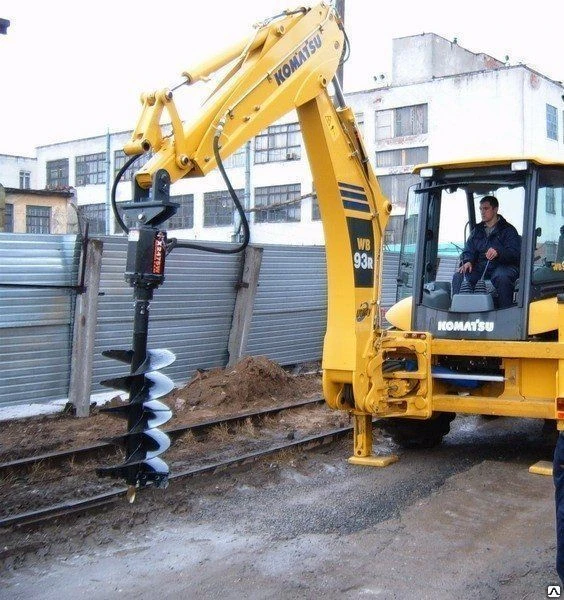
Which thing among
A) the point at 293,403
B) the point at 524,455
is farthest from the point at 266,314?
the point at 524,455

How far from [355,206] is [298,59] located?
1425mm

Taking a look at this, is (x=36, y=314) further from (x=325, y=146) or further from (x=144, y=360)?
(x=144, y=360)

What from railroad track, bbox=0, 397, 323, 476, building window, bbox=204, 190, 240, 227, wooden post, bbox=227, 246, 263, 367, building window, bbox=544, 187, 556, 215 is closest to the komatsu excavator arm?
building window, bbox=544, 187, 556, 215

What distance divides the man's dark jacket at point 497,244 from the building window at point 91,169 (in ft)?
160

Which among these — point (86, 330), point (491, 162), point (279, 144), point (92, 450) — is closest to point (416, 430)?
point (491, 162)

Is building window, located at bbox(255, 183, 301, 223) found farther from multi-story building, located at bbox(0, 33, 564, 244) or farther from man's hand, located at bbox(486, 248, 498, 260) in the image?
man's hand, located at bbox(486, 248, 498, 260)

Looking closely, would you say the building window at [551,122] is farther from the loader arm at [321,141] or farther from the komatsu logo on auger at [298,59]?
the komatsu logo on auger at [298,59]

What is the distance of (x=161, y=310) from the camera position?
1200 cm

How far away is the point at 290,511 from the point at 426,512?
1.08 meters

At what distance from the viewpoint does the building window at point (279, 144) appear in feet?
154

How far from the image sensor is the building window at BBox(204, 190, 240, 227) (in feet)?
161

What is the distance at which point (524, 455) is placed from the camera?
27.6 ft

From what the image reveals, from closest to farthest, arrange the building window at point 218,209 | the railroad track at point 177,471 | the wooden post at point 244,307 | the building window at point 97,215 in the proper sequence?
the railroad track at point 177,471
the wooden post at point 244,307
the building window at point 218,209
the building window at point 97,215

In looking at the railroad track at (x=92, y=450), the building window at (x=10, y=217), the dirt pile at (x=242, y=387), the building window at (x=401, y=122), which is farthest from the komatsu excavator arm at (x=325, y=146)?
the building window at (x=401, y=122)
